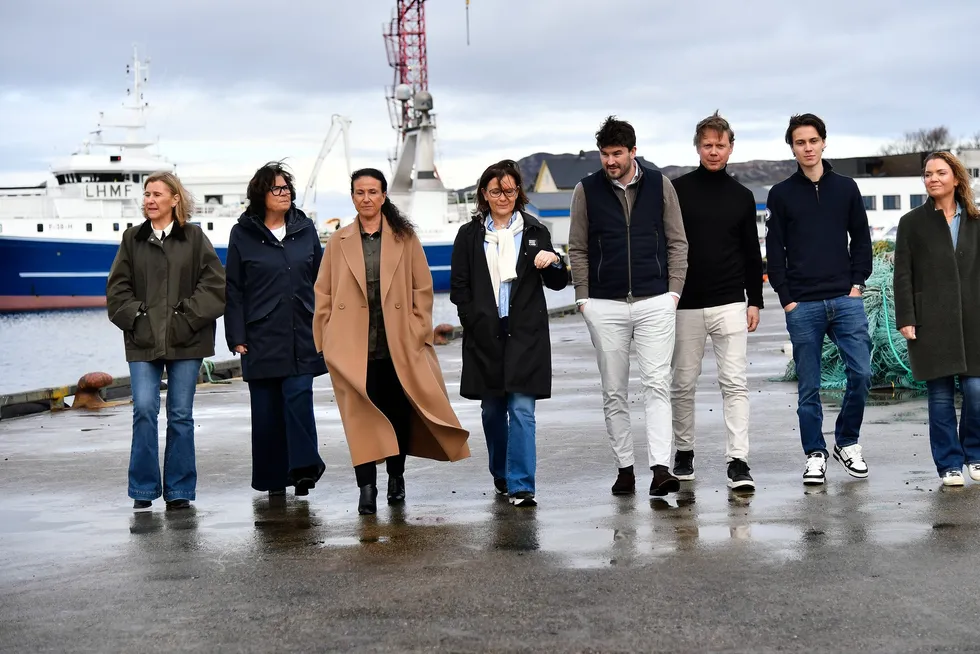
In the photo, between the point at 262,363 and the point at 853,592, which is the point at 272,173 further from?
the point at 853,592

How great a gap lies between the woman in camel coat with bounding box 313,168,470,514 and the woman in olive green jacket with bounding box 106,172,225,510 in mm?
774

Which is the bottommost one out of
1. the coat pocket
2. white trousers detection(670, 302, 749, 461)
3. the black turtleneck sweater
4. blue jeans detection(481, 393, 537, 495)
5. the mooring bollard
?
the mooring bollard

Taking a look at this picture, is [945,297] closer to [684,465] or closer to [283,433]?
[684,465]

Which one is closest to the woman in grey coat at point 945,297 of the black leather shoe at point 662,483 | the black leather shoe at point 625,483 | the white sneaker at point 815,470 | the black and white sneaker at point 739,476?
the white sneaker at point 815,470

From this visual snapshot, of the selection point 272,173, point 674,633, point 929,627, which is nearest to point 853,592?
point 929,627

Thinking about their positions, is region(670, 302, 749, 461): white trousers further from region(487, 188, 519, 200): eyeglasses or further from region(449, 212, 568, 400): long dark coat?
region(487, 188, 519, 200): eyeglasses

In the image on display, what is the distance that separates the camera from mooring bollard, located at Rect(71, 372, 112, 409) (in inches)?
569

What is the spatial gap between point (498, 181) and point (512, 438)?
142 centimetres

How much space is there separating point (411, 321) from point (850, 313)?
8.14 ft

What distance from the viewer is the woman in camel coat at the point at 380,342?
763 cm

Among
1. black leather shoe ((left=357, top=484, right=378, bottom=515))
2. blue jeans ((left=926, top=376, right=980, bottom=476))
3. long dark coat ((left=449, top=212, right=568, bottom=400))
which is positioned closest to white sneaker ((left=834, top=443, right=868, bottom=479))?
blue jeans ((left=926, top=376, right=980, bottom=476))

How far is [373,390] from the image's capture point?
7785 millimetres

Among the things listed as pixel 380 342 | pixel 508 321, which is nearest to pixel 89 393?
pixel 380 342

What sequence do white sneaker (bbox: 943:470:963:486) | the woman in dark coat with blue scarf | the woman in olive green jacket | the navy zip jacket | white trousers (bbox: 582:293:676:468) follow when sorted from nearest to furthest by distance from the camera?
white sneaker (bbox: 943:470:963:486) < white trousers (bbox: 582:293:676:468) < the navy zip jacket < the woman in olive green jacket < the woman in dark coat with blue scarf
